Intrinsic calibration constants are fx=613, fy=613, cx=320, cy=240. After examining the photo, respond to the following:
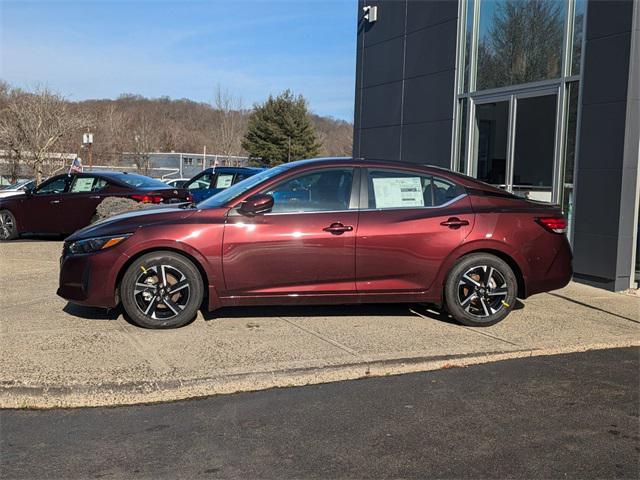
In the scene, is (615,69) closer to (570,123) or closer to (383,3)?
(570,123)

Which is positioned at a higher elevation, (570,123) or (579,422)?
(570,123)

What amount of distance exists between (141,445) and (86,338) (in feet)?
6.95

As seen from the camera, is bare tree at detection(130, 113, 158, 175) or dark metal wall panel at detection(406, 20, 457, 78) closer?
dark metal wall panel at detection(406, 20, 457, 78)

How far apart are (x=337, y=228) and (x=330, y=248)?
0.66 feet

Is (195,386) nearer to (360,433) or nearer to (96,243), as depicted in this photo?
(360,433)

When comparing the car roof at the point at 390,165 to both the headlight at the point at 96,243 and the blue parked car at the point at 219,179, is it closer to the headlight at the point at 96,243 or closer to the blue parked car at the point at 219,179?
the headlight at the point at 96,243

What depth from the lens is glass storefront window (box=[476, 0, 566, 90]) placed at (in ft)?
32.0

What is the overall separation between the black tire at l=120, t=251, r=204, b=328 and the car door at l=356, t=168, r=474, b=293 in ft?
5.16

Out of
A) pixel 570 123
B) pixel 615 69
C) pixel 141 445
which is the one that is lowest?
pixel 141 445

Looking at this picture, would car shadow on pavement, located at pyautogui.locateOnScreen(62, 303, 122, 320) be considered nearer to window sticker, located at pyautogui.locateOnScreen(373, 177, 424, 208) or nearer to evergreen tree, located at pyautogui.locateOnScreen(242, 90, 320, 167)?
window sticker, located at pyautogui.locateOnScreen(373, 177, 424, 208)

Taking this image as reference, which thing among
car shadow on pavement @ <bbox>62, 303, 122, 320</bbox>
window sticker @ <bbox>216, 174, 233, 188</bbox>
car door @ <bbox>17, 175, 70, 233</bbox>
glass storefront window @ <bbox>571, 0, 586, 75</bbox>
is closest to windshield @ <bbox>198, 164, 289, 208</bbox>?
car shadow on pavement @ <bbox>62, 303, 122, 320</bbox>

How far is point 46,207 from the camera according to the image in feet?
40.1

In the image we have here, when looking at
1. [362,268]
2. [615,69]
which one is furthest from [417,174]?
[615,69]

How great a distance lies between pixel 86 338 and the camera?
538 cm
